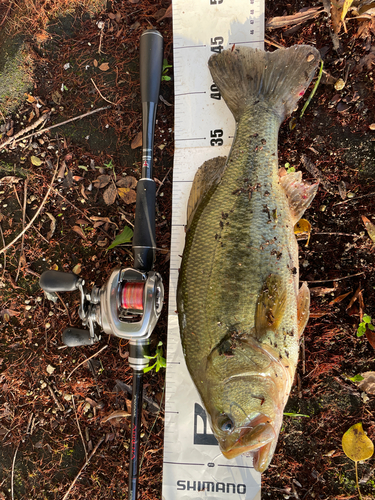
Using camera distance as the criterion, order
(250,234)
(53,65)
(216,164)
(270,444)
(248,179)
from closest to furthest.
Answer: (270,444)
(250,234)
(248,179)
(216,164)
(53,65)

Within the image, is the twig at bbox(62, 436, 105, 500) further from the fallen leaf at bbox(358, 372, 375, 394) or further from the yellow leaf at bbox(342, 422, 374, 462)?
the fallen leaf at bbox(358, 372, 375, 394)

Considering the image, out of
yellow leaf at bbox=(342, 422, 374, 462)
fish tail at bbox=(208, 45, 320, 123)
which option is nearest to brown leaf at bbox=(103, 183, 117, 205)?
fish tail at bbox=(208, 45, 320, 123)

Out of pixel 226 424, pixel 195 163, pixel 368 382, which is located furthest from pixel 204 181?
pixel 368 382

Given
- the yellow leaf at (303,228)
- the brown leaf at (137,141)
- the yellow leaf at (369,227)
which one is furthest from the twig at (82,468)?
the yellow leaf at (369,227)

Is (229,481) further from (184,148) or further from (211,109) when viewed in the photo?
(211,109)

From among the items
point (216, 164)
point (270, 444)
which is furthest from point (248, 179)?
point (270, 444)

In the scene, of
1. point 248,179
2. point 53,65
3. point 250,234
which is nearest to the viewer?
point 250,234
